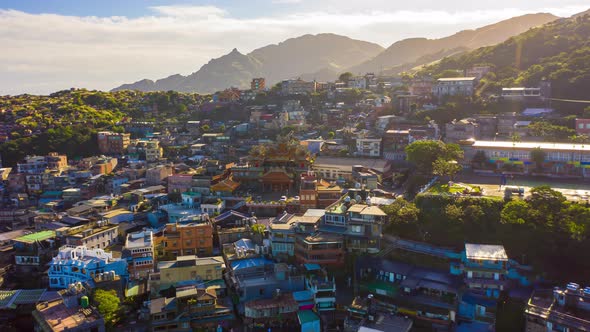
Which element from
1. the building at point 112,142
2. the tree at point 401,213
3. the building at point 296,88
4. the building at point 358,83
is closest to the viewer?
the tree at point 401,213

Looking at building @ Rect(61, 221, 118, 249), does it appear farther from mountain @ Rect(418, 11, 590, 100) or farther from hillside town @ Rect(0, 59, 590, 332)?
mountain @ Rect(418, 11, 590, 100)

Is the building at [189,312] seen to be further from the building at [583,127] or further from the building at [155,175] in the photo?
the building at [583,127]

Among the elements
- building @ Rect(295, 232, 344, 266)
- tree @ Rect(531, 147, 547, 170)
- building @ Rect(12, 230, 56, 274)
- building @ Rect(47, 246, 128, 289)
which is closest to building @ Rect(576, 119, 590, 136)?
tree @ Rect(531, 147, 547, 170)

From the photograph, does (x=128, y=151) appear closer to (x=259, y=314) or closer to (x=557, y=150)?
(x=259, y=314)

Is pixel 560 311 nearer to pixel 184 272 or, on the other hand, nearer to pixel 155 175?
pixel 184 272

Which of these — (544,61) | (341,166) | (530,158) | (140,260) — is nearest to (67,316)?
(140,260)

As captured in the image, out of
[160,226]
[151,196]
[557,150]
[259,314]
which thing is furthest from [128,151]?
[557,150]

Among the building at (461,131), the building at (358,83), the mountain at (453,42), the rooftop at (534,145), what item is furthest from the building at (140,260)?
the mountain at (453,42)
